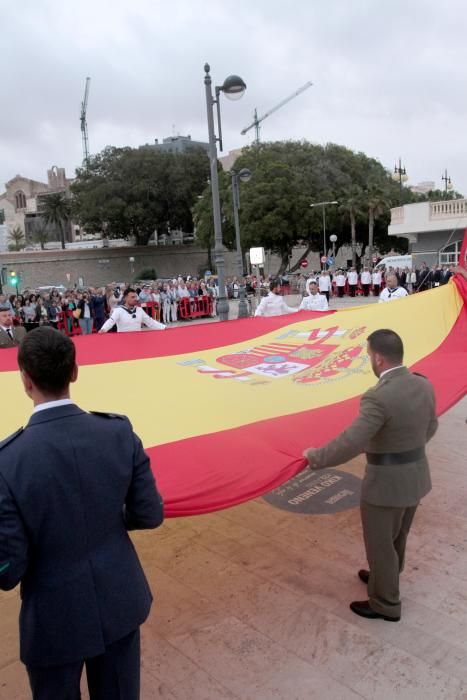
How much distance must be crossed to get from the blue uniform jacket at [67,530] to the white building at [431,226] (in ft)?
110

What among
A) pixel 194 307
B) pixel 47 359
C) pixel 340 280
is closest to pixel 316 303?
pixel 47 359

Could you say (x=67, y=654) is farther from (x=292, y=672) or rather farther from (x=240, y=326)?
(x=240, y=326)

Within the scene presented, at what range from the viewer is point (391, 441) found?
3.42 meters

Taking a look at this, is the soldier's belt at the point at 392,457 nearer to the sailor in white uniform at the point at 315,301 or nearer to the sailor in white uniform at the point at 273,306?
the sailor in white uniform at the point at 315,301

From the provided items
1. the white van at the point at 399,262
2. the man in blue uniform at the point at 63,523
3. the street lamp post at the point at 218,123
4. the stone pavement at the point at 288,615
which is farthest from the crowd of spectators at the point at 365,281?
the man in blue uniform at the point at 63,523

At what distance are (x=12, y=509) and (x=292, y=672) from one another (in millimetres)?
2204

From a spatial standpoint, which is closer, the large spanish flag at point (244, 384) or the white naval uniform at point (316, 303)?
the large spanish flag at point (244, 384)

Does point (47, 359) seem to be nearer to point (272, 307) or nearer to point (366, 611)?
point (366, 611)

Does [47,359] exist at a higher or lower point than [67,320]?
higher

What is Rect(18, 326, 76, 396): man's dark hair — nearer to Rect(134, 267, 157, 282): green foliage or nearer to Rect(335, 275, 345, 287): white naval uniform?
Rect(335, 275, 345, 287): white naval uniform

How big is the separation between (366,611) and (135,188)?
5310 cm

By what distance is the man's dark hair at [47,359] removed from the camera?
77.5 inches

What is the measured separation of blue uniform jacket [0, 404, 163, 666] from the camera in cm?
189

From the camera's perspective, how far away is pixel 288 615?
3785 millimetres
